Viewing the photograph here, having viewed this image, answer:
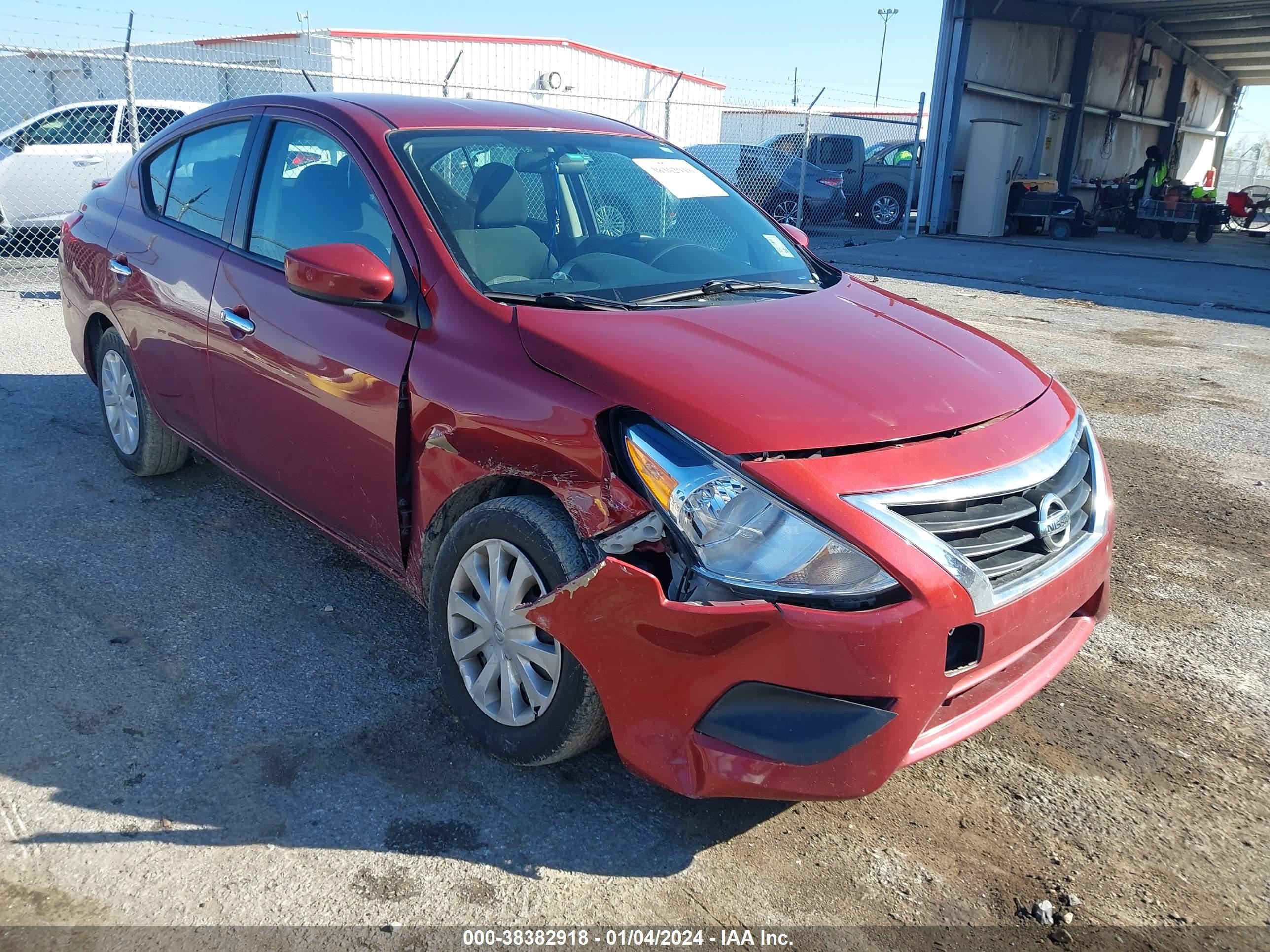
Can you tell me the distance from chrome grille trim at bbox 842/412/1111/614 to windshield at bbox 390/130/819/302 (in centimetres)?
112

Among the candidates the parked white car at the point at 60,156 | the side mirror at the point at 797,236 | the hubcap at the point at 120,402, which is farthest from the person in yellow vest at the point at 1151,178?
the hubcap at the point at 120,402

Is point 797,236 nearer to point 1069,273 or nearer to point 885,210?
point 1069,273

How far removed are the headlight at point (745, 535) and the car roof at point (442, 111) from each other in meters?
1.75

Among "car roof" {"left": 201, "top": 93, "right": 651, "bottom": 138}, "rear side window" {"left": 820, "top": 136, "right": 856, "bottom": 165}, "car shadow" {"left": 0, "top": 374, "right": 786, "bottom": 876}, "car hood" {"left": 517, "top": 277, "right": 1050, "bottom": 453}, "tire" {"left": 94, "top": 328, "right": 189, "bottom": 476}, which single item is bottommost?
"car shadow" {"left": 0, "top": 374, "right": 786, "bottom": 876}

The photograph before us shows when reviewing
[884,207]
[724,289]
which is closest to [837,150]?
[884,207]

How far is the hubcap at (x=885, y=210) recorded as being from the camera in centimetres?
2120

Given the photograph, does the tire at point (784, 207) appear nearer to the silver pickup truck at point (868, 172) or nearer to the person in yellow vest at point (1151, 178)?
the silver pickup truck at point (868, 172)

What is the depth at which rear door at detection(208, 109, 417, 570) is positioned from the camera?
9.50ft

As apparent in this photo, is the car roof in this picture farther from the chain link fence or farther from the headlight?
the headlight

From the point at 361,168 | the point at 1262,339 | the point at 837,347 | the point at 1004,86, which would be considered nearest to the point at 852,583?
the point at 837,347

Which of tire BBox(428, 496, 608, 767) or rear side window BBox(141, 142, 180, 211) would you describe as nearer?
tire BBox(428, 496, 608, 767)

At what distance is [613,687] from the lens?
2.25 metres

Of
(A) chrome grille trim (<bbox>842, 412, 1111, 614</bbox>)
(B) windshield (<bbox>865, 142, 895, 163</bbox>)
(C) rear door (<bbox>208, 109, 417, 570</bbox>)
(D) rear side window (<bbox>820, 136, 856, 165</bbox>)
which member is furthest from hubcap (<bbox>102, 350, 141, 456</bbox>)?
(B) windshield (<bbox>865, 142, 895, 163</bbox>)

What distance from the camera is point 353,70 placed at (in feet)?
78.7
